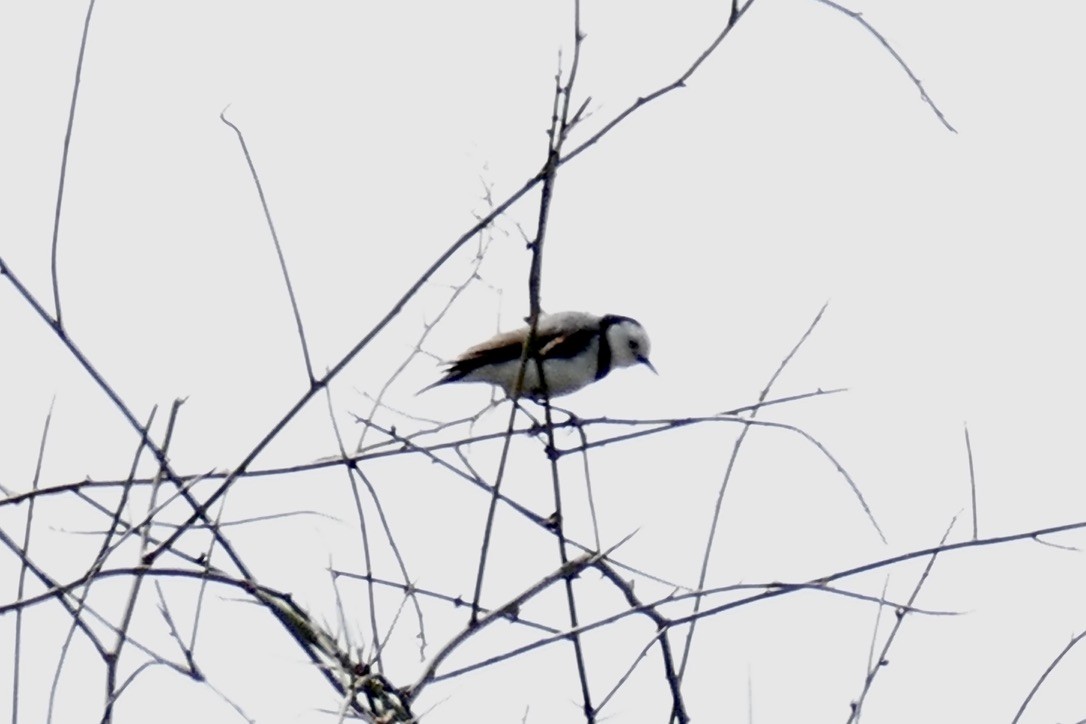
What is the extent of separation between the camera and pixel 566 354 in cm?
896

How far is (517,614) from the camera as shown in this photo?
2.82 m

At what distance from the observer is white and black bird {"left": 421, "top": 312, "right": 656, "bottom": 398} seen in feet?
27.8

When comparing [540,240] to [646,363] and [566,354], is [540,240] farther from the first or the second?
[646,363]

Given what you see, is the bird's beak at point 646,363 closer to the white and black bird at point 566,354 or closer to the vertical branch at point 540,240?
the white and black bird at point 566,354

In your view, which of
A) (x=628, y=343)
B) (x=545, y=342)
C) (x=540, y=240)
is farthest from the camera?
(x=628, y=343)

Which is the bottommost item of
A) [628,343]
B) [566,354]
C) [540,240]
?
[540,240]

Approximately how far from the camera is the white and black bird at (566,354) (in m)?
8.48

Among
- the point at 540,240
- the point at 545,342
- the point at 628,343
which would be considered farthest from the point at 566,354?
the point at 540,240

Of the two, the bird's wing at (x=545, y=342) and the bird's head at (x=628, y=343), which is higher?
the bird's head at (x=628, y=343)

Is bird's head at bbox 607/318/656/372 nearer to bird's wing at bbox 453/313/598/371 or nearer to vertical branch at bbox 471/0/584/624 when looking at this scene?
bird's wing at bbox 453/313/598/371

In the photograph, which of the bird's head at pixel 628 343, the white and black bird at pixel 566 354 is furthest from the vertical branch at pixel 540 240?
the bird's head at pixel 628 343

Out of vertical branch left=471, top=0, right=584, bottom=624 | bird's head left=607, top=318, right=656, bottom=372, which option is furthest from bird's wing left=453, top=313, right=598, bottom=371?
vertical branch left=471, top=0, right=584, bottom=624

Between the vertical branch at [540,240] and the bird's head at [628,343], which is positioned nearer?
the vertical branch at [540,240]

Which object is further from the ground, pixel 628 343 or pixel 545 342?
pixel 628 343
